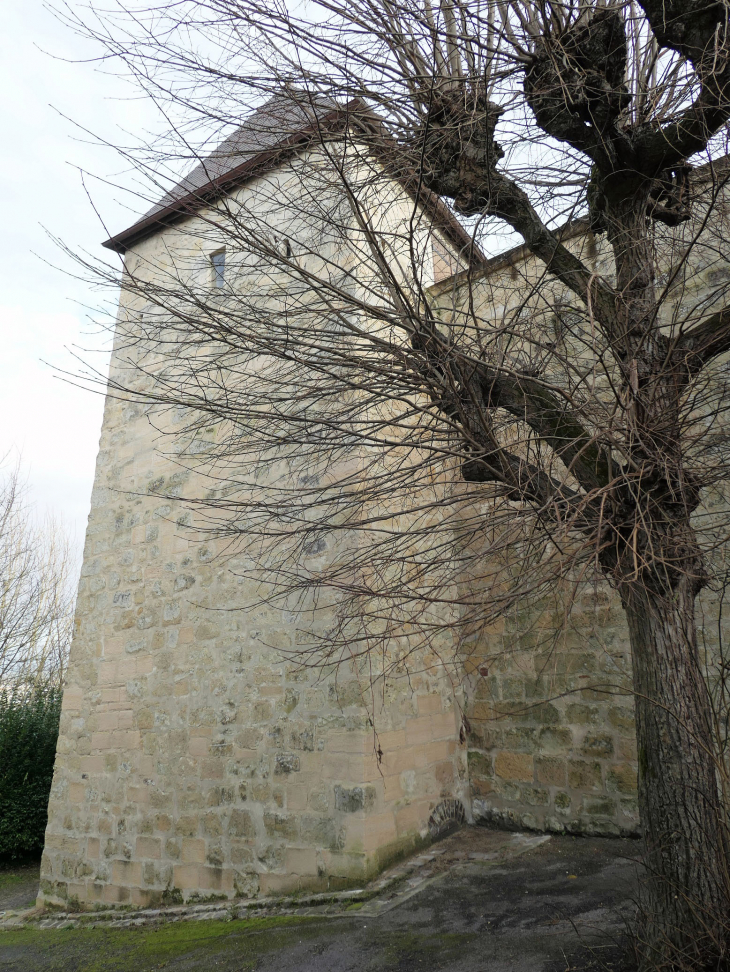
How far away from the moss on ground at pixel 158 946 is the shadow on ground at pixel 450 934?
11 mm

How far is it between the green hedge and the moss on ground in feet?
8.97

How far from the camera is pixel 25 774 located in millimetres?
7918

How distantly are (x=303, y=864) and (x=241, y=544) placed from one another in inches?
85.8

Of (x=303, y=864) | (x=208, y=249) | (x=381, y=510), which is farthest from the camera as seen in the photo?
(x=208, y=249)

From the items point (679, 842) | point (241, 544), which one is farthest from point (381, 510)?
point (679, 842)

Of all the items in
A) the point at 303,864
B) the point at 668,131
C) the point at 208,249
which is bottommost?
the point at 303,864

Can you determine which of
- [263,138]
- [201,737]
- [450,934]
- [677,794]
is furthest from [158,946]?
[263,138]

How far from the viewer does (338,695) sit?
451 centimetres

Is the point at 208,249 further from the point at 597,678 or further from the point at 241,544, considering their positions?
the point at 597,678

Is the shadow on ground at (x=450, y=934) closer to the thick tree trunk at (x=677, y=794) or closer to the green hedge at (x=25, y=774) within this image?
the thick tree trunk at (x=677, y=794)

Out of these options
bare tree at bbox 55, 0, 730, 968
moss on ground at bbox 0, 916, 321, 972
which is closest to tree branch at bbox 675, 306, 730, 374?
bare tree at bbox 55, 0, 730, 968

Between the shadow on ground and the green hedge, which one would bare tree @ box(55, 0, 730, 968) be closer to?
the shadow on ground

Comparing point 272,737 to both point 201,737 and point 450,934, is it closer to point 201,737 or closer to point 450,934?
point 201,737

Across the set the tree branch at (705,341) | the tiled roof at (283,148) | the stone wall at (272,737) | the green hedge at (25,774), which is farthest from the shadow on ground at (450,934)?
the green hedge at (25,774)
